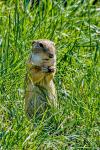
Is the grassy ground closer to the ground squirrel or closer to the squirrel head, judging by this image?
the ground squirrel

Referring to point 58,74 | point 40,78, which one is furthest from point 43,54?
point 58,74

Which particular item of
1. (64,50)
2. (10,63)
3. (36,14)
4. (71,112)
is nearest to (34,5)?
(36,14)

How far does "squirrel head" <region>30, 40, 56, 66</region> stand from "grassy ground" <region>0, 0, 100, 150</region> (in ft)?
1.25

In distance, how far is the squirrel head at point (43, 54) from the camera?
191 inches

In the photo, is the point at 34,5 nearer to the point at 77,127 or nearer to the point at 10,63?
the point at 10,63

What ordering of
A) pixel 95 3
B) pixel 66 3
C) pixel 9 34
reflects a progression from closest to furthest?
pixel 9 34
pixel 66 3
pixel 95 3

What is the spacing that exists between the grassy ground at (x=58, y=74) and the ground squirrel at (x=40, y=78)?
79 mm

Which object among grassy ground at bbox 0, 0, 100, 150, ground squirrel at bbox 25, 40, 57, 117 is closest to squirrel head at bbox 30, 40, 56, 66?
ground squirrel at bbox 25, 40, 57, 117

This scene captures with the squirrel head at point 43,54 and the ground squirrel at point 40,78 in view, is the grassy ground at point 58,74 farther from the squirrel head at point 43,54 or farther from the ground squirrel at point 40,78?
the squirrel head at point 43,54

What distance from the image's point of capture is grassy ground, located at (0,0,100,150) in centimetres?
473

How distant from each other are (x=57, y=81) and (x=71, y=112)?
677 millimetres

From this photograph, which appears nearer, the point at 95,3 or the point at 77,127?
the point at 77,127

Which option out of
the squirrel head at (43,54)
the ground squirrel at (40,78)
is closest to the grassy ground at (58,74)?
the ground squirrel at (40,78)

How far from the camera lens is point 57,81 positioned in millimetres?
5746
